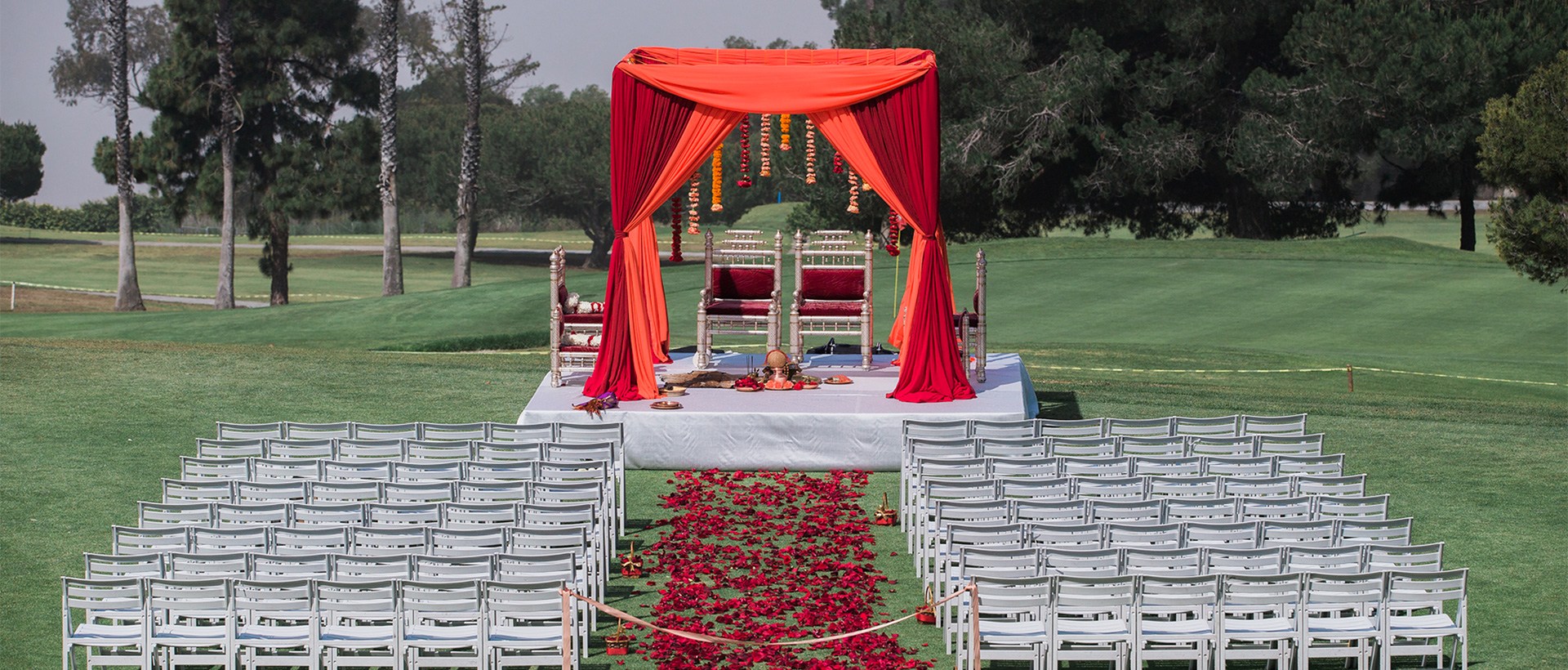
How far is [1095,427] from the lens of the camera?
1257 cm

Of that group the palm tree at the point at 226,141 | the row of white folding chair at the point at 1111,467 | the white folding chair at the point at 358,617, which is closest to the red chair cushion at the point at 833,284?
the row of white folding chair at the point at 1111,467

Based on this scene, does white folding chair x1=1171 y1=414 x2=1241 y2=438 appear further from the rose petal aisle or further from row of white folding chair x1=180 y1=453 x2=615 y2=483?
row of white folding chair x1=180 y1=453 x2=615 y2=483

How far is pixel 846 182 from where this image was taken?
39250 mm

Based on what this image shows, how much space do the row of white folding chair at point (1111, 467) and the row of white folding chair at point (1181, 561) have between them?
203 centimetres

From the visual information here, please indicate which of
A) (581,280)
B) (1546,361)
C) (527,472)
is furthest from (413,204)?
(527,472)

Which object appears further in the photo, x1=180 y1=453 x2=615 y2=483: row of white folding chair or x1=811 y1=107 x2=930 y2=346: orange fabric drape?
x1=811 y1=107 x2=930 y2=346: orange fabric drape

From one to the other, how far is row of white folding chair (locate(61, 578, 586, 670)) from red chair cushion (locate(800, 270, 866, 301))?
385 inches

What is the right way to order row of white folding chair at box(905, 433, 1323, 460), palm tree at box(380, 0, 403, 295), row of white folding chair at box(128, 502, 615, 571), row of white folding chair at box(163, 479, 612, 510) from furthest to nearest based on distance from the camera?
1. palm tree at box(380, 0, 403, 295)
2. row of white folding chair at box(905, 433, 1323, 460)
3. row of white folding chair at box(163, 479, 612, 510)
4. row of white folding chair at box(128, 502, 615, 571)

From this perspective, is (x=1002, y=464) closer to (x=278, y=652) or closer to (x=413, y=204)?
(x=278, y=652)

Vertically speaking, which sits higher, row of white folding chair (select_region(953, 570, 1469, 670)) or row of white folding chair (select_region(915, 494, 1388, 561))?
row of white folding chair (select_region(915, 494, 1388, 561))

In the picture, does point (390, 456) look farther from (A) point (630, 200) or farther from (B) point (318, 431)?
(A) point (630, 200)

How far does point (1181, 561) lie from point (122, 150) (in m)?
34.5

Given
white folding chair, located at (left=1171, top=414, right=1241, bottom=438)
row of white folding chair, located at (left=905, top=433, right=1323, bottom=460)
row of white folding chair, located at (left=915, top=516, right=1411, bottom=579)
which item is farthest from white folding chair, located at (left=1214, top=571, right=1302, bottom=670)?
white folding chair, located at (left=1171, top=414, right=1241, bottom=438)

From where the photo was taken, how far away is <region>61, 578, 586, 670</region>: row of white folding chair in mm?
7855
